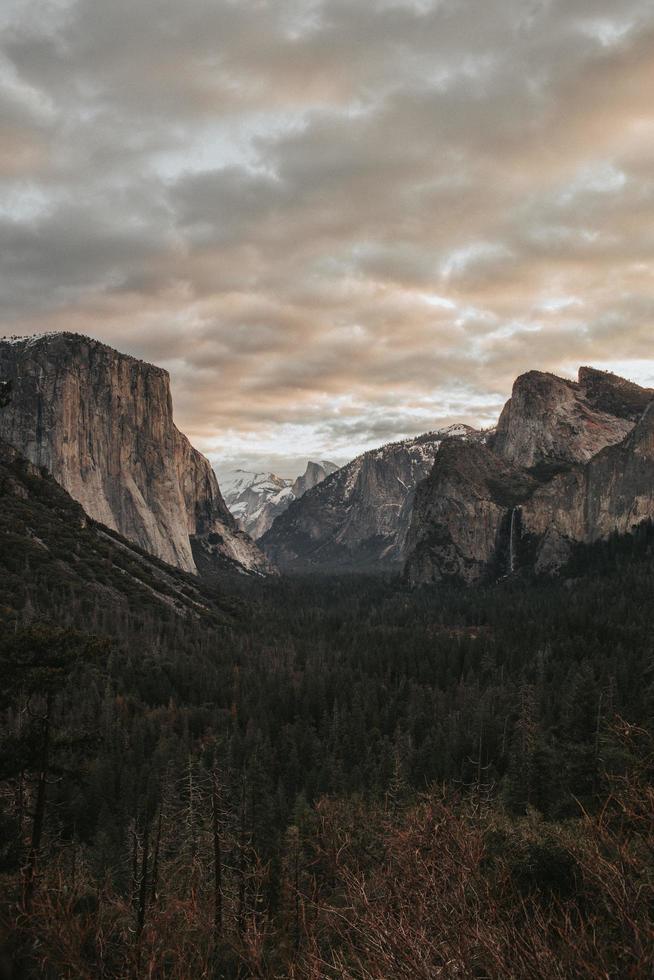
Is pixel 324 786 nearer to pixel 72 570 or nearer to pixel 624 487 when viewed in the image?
pixel 72 570

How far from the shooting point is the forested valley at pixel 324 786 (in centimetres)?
1162

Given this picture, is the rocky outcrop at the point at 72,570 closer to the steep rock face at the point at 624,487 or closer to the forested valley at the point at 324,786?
the forested valley at the point at 324,786

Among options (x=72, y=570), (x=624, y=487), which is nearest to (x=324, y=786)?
(x=72, y=570)

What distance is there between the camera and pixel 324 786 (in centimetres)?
5934

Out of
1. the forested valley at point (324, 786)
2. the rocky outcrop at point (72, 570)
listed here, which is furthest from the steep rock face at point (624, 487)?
the rocky outcrop at point (72, 570)

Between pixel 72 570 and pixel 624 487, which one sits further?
pixel 624 487

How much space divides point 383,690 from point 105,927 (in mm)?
77614

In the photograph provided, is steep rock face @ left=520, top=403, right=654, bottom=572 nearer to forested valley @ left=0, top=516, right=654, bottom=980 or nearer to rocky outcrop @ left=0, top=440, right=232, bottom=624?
forested valley @ left=0, top=516, right=654, bottom=980

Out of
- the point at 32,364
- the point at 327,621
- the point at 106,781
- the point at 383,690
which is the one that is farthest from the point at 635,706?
the point at 32,364

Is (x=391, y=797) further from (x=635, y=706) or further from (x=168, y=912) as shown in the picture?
Result: (x=168, y=912)

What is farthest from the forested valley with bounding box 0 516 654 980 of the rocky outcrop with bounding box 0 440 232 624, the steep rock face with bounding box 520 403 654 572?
the steep rock face with bounding box 520 403 654 572

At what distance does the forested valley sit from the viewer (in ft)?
38.1

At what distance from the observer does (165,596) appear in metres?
139

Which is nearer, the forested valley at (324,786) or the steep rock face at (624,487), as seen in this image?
the forested valley at (324,786)
